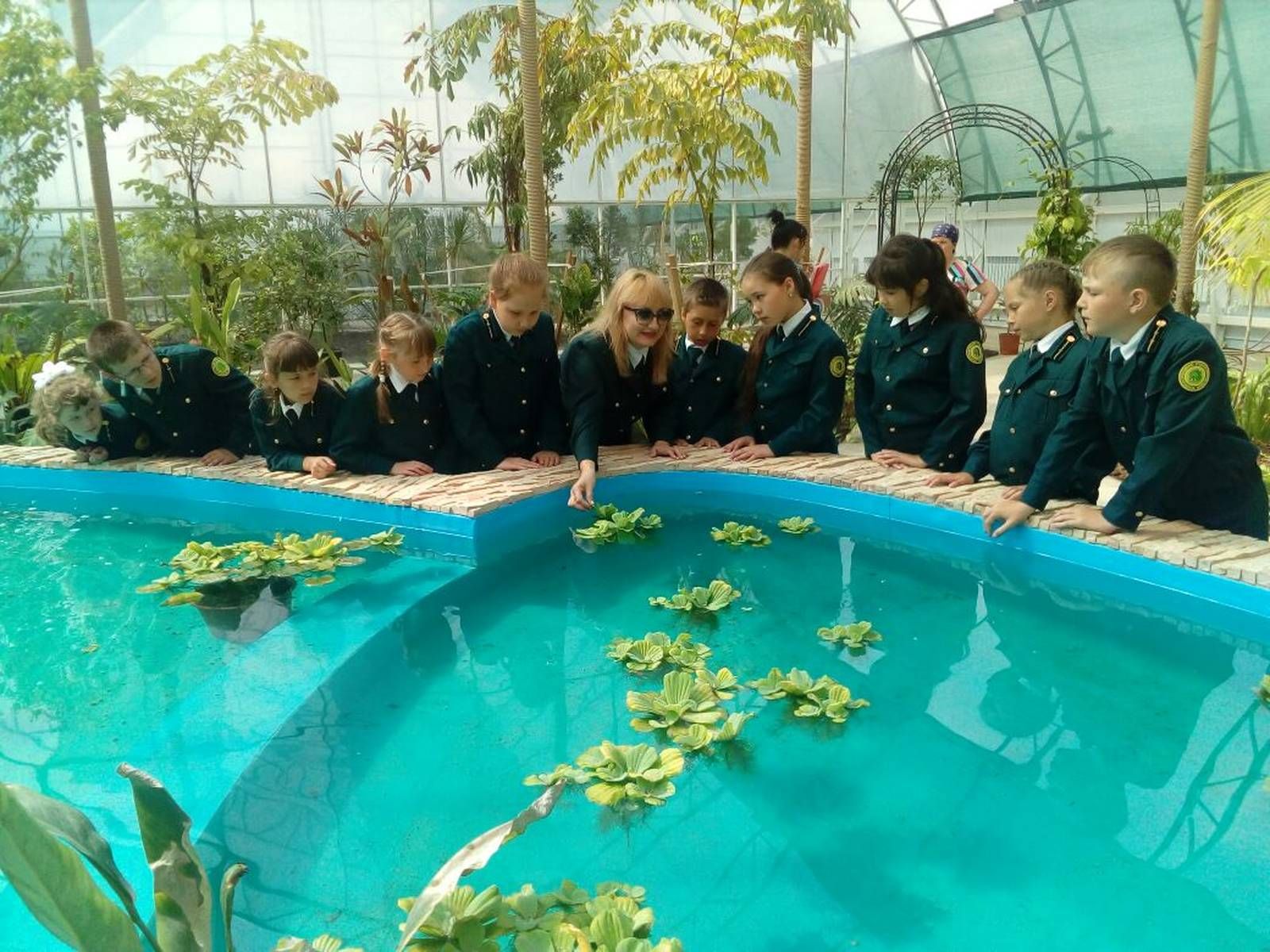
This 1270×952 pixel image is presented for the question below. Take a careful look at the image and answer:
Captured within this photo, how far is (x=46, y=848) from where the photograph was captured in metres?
1.14

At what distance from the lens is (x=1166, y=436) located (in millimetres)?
3109

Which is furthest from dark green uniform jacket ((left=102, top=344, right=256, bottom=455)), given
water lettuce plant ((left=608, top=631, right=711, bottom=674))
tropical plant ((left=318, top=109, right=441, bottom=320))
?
tropical plant ((left=318, top=109, right=441, bottom=320))

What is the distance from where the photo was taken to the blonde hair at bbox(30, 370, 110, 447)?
4812 mm

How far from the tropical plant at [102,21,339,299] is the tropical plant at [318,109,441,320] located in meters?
0.61

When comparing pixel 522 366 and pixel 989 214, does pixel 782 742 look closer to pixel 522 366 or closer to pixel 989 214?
pixel 522 366

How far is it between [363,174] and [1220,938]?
439 inches

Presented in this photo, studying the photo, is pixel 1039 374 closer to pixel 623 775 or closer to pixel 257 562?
pixel 623 775

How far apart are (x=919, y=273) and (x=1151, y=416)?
4.03 ft

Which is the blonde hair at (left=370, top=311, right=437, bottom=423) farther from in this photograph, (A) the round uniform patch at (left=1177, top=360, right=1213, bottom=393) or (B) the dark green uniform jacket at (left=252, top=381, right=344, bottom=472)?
(A) the round uniform patch at (left=1177, top=360, right=1213, bottom=393)

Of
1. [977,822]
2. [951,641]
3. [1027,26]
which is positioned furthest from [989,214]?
[977,822]

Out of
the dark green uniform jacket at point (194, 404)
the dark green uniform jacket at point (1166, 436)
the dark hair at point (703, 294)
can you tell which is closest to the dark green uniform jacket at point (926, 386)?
the dark green uniform jacket at point (1166, 436)

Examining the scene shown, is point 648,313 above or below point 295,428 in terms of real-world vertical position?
above

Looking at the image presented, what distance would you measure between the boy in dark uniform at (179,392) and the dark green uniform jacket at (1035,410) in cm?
362

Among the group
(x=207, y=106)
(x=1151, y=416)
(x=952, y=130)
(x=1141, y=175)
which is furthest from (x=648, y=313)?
(x=1141, y=175)
